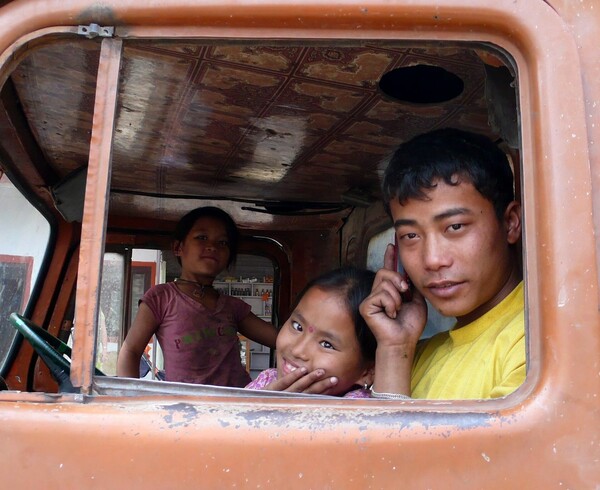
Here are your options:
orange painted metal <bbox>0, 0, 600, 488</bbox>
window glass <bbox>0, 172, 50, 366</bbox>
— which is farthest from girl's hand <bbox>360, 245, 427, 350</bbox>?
window glass <bbox>0, 172, 50, 366</bbox>

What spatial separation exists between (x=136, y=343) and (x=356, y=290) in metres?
1.36

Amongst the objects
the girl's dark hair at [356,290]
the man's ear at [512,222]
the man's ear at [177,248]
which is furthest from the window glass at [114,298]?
the man's ear at [512,222]

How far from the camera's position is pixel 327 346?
1.73m

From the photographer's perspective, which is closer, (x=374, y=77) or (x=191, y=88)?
(x=374, y=77)

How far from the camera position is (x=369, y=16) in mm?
1034

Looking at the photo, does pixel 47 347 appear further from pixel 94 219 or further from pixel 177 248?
pixel 94 219

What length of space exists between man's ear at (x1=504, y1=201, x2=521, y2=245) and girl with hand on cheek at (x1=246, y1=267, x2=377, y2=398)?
19.1 inches

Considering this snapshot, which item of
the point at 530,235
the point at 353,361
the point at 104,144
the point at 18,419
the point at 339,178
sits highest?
the point at 339,178

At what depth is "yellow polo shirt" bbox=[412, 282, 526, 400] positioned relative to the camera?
1.18m

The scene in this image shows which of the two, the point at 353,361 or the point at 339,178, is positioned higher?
the point at 339,178

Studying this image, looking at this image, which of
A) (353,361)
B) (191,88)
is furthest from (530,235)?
(191,88)

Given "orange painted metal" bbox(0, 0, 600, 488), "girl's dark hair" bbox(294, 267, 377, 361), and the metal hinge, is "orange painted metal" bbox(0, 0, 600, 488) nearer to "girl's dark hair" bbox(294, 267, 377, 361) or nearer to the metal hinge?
Answer: the metal hinge

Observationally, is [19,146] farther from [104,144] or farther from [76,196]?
[104,144]

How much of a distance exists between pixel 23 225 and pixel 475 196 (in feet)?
6.71
